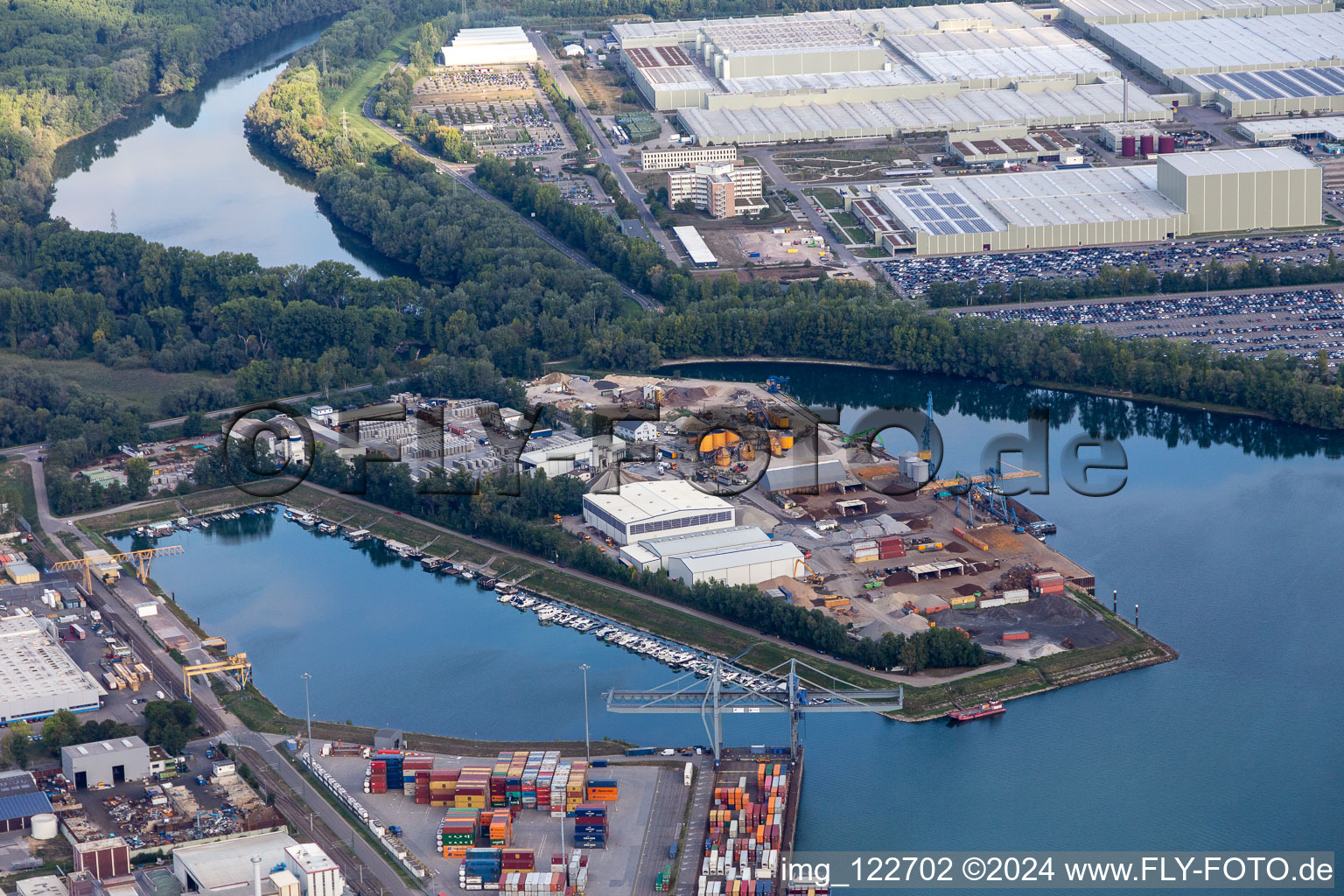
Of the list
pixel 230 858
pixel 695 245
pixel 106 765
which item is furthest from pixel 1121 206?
pixel 230 858

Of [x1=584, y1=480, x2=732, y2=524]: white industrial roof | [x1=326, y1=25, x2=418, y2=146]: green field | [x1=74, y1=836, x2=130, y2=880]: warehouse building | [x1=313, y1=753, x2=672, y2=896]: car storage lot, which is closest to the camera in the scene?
[x1=74, y1=836, x2=130, y2=880]: warehouse building

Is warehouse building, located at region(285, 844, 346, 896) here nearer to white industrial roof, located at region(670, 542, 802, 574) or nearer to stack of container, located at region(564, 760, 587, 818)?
stack of container, located at region(564, 760, 587, 818)

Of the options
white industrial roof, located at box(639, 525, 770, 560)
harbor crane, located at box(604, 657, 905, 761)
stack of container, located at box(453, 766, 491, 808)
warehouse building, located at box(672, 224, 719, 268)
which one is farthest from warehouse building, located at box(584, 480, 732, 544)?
warehouse building, located at box(672, 224, 719, 268)

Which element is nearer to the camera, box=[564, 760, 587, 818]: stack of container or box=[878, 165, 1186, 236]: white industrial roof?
box=[564, 760, 587, 818]: stack of container

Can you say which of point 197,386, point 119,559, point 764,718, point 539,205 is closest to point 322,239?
point 539,205

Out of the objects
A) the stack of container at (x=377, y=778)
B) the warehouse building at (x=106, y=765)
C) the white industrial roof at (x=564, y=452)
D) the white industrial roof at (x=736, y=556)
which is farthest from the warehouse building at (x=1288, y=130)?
the warehouse building at (x=106, y=765)

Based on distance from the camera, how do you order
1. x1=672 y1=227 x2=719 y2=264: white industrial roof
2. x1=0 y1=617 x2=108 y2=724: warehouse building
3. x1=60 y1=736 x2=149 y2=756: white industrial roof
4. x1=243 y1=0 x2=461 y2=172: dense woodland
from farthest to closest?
1. x1=243 y1=0 x2=461 y2=172: dense woodland
2. x1=672 y1=227 x2=719 y2=264: white industrial roof
3. x1=0 y1=617 x2=108 y2=724: warehouse building
4. x1=60 y1=736 x2=149 y2=756: white industrial roof

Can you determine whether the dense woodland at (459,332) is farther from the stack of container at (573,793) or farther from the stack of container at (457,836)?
the stack of container at (457,836)
